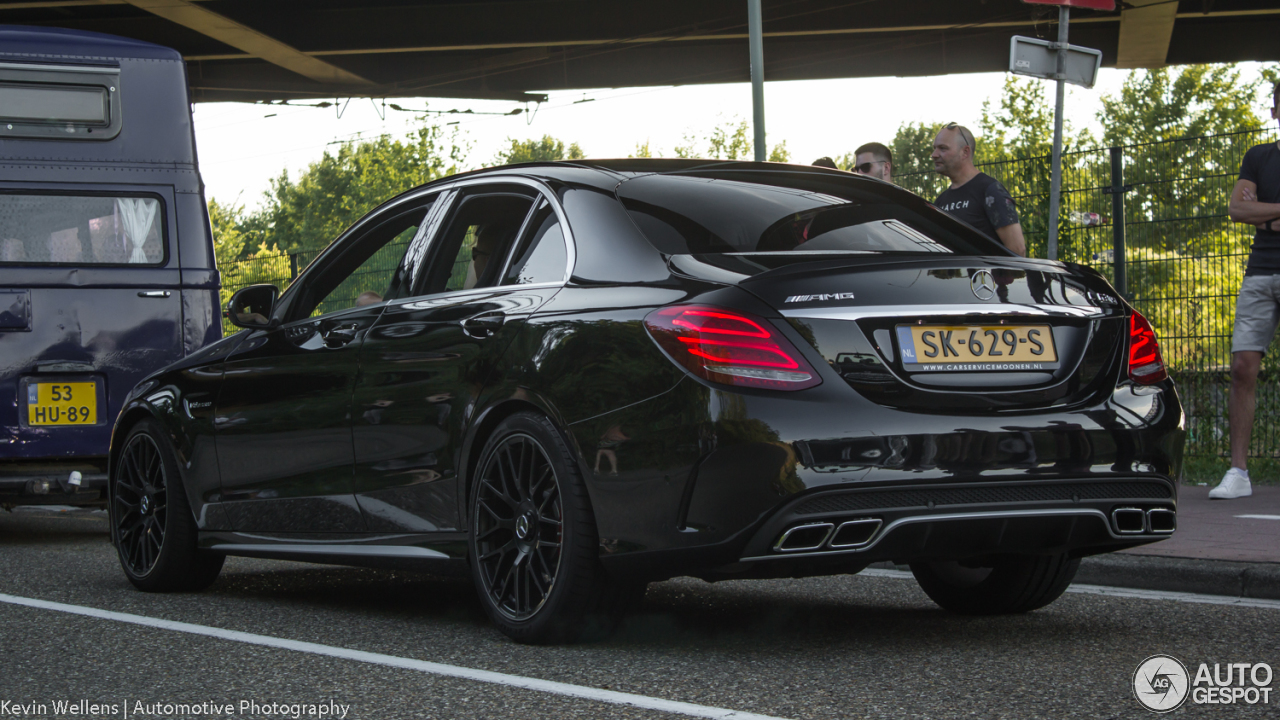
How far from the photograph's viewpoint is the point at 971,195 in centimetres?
850

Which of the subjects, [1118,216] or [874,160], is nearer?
[874,160]

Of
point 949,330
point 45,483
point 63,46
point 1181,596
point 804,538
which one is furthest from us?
point 63,46

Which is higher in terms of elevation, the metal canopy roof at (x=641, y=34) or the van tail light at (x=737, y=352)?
the metal canopy roof at (x=641, y=34)

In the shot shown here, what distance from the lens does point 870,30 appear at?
1063 inches

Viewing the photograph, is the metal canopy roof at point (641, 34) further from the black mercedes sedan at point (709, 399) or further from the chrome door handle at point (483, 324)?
the chrome door handle at point (483, 324)

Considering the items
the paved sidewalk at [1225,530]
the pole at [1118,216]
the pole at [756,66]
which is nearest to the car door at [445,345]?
the paved sidewalk at [1225,530]

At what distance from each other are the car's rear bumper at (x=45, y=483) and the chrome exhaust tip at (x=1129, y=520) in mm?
6998

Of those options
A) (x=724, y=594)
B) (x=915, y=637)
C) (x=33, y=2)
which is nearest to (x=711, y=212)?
(x=915, y=637)

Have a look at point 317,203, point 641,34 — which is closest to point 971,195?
point 641,34

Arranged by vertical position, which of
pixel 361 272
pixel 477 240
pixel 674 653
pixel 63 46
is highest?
pixel 63 46

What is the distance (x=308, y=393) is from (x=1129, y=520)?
303cm

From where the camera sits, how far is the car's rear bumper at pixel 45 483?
929 cm

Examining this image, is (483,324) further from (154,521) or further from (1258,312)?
(1258,312)

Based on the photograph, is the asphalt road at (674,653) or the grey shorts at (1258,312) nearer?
the asphalt road at (674,653)
